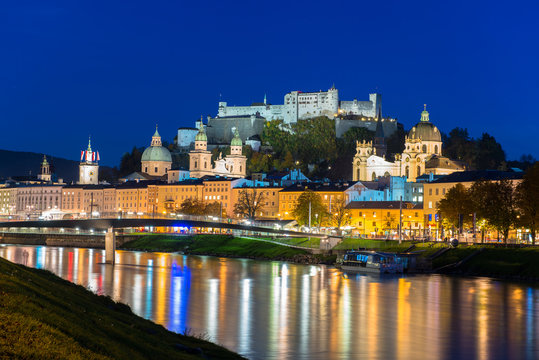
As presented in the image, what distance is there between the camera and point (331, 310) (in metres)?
38.0

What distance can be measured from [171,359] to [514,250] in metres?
43.7

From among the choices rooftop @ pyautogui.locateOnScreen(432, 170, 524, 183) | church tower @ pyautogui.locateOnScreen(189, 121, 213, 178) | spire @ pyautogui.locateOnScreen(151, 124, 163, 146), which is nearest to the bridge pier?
rooftop @ pyautogui.locateOnScreen(432, 170, 524, 183)

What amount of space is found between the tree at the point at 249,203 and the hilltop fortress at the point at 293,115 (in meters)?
36.6

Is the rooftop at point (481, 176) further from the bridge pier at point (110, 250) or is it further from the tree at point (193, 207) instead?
the bridge pier at point (110, 250)

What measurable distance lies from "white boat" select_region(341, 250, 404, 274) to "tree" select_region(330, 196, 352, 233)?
3450cm

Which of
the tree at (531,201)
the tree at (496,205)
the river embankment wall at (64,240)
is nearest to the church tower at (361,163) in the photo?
the river embankment wall at (64,240)

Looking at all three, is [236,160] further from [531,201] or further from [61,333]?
[61,333]

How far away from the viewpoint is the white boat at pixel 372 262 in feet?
196

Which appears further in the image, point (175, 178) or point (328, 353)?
point (175, 178)

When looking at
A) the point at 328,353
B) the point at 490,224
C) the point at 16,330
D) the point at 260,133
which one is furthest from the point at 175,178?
the point at 16,330

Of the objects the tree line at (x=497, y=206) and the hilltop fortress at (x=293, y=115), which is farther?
the hilltop fortress at (x=293, y=115)

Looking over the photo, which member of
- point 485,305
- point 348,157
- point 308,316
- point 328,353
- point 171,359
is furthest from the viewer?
point 348,157

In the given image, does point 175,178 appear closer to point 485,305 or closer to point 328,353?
point 485,305

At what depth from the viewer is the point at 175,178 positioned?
15312cm
